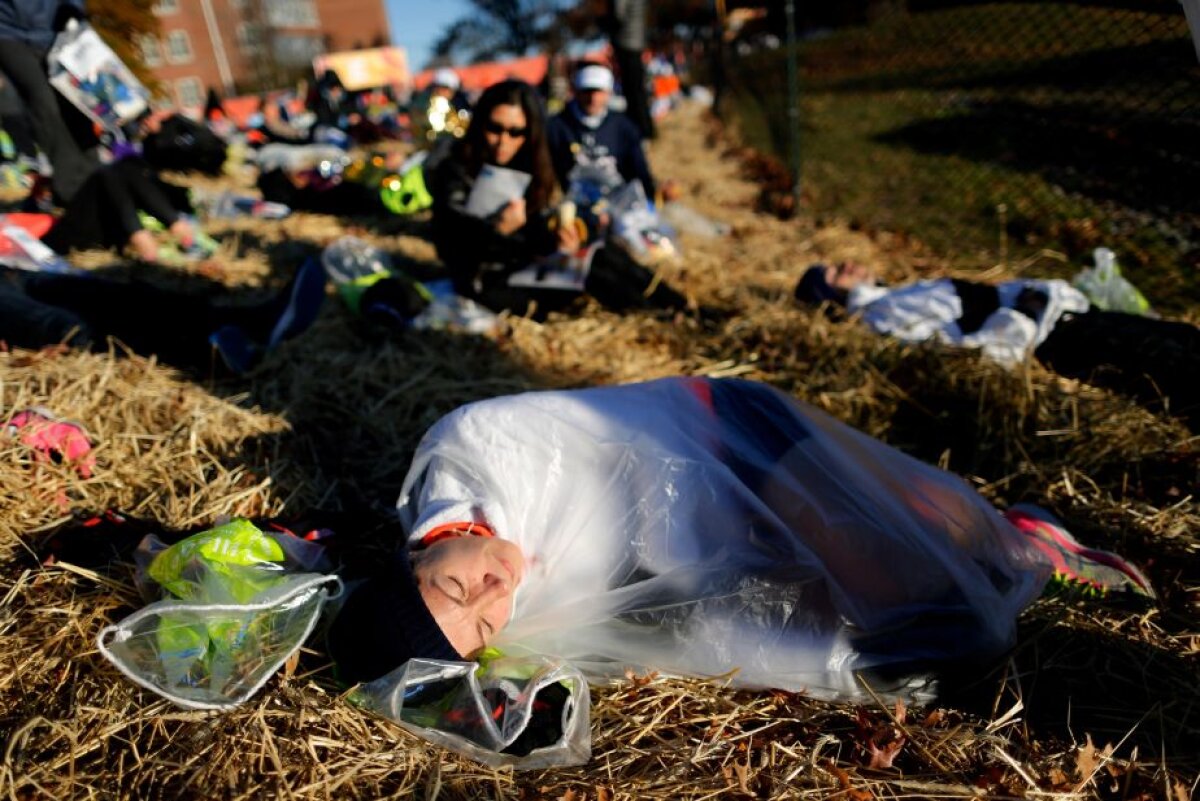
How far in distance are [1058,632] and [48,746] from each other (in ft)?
6.99

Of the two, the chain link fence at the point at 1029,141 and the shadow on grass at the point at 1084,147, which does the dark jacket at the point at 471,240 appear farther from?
the shadow on grass at the point at 1084,147

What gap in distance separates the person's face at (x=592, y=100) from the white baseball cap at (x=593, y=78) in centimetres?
3

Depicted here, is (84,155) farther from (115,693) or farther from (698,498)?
(698,498)

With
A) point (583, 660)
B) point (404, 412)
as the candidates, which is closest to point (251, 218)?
point (404, 412)

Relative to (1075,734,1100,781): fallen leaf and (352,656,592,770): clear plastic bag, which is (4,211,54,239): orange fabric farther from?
(1075,734,1100,781): fallen leaf

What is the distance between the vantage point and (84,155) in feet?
14.5

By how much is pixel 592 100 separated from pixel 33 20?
138 inches

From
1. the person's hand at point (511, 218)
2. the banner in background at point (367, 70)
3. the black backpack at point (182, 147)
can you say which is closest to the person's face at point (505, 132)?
the person's hand at point (511, 218)

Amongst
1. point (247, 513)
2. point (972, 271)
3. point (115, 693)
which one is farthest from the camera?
point (972, 271)

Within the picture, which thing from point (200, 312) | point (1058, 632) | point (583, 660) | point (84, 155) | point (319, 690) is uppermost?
point (84, 155)

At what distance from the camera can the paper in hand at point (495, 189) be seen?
3.59 meters

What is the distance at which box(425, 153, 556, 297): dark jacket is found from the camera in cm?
360

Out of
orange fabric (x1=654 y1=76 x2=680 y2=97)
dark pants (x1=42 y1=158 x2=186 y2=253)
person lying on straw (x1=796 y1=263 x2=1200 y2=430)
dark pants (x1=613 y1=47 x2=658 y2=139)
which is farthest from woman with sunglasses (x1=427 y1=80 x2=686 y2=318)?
orange fabric (x1=654 y1=76 x2=680 y2=97)

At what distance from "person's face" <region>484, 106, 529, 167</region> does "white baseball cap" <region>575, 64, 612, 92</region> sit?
1901 mm
